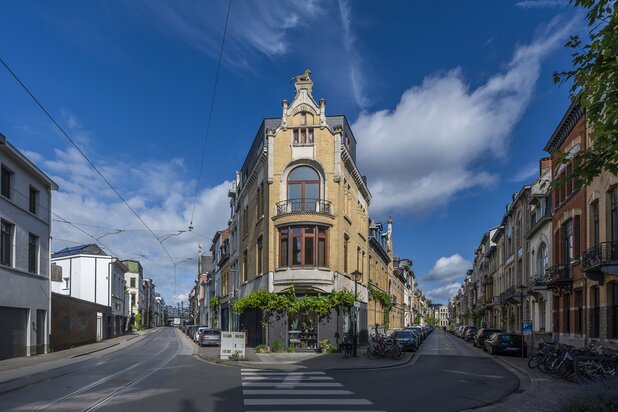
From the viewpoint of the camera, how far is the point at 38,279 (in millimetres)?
30031

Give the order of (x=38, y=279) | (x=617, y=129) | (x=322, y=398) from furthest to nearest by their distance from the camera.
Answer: (x=38, y=279) < (x=322, y=398) < (x=617, y=129)

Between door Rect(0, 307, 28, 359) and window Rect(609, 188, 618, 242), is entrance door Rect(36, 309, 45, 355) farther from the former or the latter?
window Rect(609, 188, 618, 242)

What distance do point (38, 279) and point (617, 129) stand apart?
29.1 metres

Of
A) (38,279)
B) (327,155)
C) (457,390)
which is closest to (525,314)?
(327,155)

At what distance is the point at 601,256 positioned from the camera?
71.3ft

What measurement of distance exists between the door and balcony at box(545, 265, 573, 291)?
25.9 m

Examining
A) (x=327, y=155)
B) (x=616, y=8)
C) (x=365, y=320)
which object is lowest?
(x=365, y=320)

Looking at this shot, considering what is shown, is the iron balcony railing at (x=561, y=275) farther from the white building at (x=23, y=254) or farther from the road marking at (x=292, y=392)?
the white building at (x=23, y=254)

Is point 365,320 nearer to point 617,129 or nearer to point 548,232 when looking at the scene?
point 548,232

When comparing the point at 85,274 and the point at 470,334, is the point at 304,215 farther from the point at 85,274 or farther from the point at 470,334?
the point at 85,274

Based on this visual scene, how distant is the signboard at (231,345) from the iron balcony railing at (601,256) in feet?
47.0

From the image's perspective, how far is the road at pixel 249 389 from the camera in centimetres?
1198

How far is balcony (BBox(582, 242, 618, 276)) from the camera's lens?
20469mm

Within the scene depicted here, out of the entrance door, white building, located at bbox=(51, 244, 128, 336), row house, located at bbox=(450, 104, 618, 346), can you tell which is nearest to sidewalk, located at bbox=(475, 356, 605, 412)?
row house, located at bbox=(450, 104, 618, 346)
